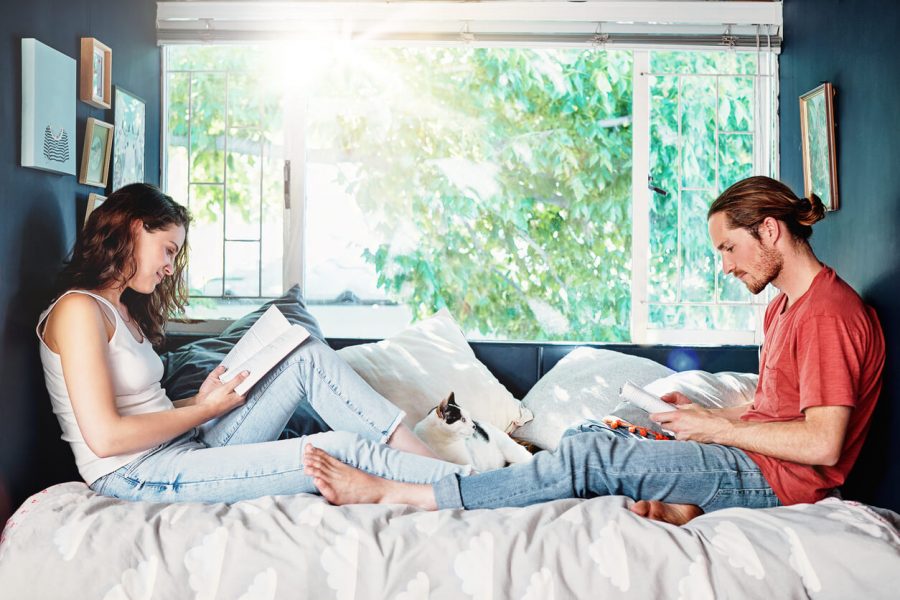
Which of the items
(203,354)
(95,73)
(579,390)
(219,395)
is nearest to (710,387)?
(579,390)

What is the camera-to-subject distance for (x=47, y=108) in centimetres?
201

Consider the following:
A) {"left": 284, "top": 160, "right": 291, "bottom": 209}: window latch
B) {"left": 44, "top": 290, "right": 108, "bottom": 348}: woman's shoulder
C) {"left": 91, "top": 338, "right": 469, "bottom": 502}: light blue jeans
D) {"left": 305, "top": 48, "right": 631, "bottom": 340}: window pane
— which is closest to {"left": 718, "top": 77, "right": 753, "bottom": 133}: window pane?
{"left": 305, "top": 48, "right": 631, "bottom": 340}: window pane

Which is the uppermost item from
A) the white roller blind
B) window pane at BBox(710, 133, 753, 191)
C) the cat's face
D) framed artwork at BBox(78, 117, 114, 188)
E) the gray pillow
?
the white roller blind

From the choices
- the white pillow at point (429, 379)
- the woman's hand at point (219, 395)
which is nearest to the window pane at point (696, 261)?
the white pillow at point (429, 379)

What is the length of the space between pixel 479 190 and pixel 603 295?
3.55 feet

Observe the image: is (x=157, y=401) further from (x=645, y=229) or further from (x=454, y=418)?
(x=645, y=229)

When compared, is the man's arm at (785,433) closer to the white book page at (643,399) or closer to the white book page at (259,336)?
the white book page at (643,399)

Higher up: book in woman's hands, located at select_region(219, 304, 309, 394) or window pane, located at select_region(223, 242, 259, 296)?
window pane, located at select_region(223, 242, 259, 296)

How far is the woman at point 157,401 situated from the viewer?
1776 mm

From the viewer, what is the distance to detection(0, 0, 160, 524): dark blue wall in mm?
1881

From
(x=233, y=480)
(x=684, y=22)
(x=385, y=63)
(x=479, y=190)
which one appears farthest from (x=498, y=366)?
(x=385, y=63)

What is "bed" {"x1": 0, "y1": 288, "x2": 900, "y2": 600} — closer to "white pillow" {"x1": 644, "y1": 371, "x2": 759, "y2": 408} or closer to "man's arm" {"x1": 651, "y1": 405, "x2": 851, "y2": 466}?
"man's arm" {"x1": 651, "y1": 405, "x2": 851, "y2": 466}

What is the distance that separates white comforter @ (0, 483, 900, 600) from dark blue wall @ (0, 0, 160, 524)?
0.33 meters

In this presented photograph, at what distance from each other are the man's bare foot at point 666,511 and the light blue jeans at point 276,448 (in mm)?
436
